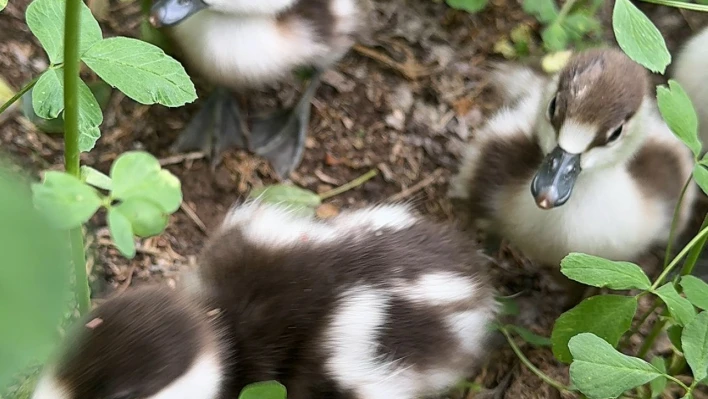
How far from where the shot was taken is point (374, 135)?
1912mm

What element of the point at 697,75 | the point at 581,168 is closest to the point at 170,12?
the point at 581,168

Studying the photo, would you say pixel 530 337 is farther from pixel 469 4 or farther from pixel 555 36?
pixel 469 4

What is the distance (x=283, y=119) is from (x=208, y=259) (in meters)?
0.64

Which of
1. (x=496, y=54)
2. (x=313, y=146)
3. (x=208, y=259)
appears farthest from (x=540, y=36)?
(x=208, y=259)

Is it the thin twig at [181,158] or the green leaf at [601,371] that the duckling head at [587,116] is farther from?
the thin twig at [181,158]

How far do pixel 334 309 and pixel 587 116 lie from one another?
1.84ft

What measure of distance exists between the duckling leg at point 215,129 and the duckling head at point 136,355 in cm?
74

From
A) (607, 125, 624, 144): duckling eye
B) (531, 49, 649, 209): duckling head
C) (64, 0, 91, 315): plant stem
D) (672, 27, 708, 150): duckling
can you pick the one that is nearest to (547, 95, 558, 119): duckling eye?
(531, 49, 649, 209): duckling head

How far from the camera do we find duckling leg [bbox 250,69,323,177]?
181cm

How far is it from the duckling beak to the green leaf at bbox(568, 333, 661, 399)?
1.42 ft

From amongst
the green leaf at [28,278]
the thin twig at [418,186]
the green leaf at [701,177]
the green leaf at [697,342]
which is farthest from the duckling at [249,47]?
the green leaf at [28,278]

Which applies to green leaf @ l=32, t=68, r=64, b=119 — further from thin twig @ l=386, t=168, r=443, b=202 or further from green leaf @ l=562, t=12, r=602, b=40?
green leaf @ l=562, t=12, r=602, b=40

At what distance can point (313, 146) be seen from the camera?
6.14ft

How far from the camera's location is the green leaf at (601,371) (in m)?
0.94
